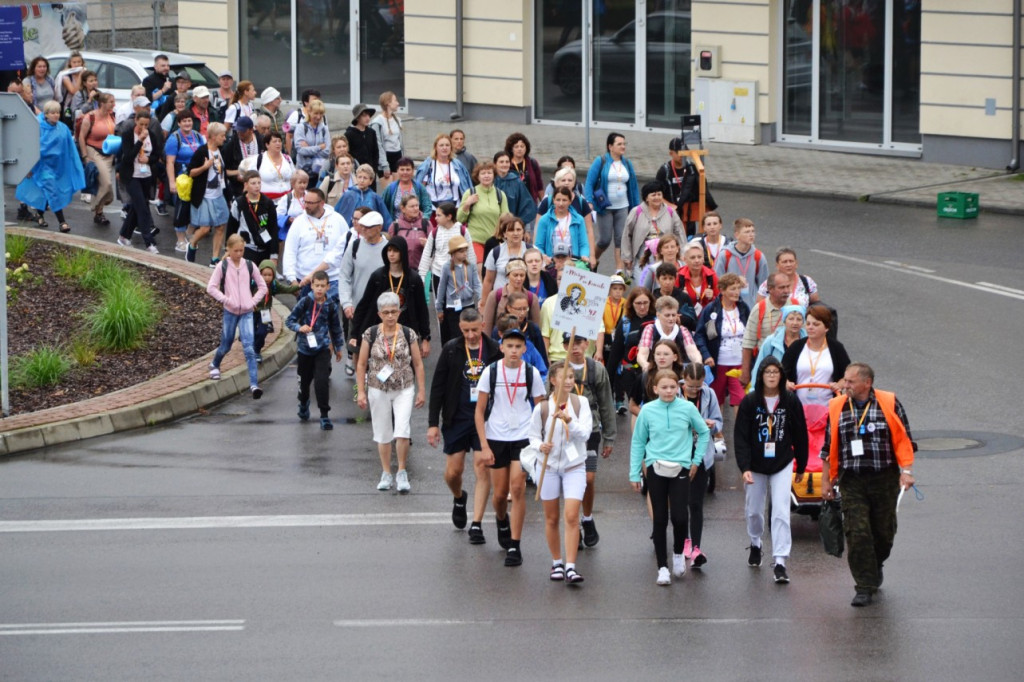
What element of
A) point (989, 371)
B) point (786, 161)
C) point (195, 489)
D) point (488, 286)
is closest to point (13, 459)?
point (195, 489)

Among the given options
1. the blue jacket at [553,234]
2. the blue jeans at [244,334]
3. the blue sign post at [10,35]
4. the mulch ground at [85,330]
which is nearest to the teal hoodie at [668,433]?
the blue jacket at [553,234]

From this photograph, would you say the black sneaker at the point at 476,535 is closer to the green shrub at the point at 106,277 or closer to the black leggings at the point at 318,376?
the black leggings at the point at 318,376

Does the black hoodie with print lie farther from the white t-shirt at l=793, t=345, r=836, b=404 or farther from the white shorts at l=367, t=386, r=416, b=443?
the white t-shirt at l=793, t=345, r=836, b=404

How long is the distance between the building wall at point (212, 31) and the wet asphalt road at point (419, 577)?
74.9 feet

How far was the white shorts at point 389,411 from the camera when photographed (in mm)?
13203

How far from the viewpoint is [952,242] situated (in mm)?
22219

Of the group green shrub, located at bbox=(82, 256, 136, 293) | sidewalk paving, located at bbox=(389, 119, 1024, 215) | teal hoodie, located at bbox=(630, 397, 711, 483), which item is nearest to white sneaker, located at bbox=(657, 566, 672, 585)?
teal hoodie, located at bbox=(630, 397, 711, 483)

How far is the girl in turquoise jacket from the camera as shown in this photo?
11.2 metres

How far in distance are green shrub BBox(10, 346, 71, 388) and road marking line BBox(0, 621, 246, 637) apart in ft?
19.8

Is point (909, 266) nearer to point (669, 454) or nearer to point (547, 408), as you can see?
point (669, 454)

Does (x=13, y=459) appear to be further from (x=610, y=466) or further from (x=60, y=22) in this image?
(x=60, y=22)

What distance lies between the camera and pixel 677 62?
3152 cm

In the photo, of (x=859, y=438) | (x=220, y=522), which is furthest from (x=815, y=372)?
(x=220, y=522)

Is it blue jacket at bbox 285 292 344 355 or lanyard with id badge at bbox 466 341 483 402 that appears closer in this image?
lanyard with id badge at bbox 466 341 483 402
